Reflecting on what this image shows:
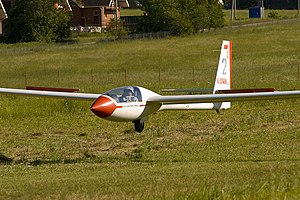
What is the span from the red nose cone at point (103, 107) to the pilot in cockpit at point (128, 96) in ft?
1.19

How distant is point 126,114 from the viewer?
65.4 feet

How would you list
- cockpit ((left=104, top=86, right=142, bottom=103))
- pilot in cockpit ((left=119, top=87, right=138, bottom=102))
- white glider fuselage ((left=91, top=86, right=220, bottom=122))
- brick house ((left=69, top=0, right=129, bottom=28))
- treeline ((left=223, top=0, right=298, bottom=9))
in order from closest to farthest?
1. white glider fuselage ((left=91, top=86, right=220, bottom=122))
2. cockpit ((left=104, top=86, right=142, bottom=103))
3. pilot in cockpit ((left=119, top=87, right=138, bottom=102))
4. brick house ((left=69, top=0, right=129, bottom=28))
5. treeline ((left=223, top=0, right=298, bottom=9))

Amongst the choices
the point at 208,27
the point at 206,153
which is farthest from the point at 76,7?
the point at 206,153

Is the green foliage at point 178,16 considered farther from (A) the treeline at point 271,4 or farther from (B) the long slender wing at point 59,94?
(A) the treeline at point 271,4

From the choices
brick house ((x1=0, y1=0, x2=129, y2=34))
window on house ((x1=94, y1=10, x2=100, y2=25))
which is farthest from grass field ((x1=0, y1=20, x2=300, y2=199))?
window on house ((x1=94, y1=10, x2=100, y2=25))

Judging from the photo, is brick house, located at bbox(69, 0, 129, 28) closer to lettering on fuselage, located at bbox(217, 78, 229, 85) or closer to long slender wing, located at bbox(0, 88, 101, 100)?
lettering on fuselage, located at bbox(217, 78, 229, 85)

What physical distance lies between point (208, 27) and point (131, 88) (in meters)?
63.3

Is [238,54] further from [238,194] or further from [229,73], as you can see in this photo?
[238,194]

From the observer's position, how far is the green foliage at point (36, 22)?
3078 inches

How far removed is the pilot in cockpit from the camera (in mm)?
19859

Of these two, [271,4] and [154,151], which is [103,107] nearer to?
[154,151]

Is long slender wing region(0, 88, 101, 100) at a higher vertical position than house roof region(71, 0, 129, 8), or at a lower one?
lower

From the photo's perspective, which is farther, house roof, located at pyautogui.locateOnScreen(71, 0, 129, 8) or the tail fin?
house roof, located at pyautogui.locateOnScreen(71, 0, 129, 8)

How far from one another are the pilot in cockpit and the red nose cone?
36 cm
